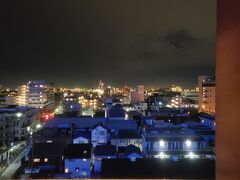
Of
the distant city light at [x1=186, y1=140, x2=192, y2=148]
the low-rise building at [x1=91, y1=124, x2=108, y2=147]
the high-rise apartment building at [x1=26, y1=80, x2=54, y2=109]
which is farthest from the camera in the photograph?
the high-rise apartment building at [x1=26, y1=80, x2=54, y2=109]

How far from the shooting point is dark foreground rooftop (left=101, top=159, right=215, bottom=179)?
697cm

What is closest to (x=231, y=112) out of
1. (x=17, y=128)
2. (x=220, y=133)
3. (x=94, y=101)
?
(x=220, y=133)

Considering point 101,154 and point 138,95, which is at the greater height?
point 138,95

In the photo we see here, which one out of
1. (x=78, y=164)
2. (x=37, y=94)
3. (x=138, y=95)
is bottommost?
(x=78, y=164)

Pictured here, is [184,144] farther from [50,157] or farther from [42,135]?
[42,135]

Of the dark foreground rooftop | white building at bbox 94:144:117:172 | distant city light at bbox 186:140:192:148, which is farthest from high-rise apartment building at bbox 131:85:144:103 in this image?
the dark foreground rooftop

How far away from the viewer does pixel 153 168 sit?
722cm

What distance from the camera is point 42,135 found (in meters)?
11.9

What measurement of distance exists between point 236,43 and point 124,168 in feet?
22.8

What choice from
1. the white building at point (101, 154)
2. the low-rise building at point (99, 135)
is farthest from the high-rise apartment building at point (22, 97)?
the white building at point (101, 154)

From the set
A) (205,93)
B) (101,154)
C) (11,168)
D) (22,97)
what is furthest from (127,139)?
(22,97)

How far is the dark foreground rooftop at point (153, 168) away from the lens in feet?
22.9

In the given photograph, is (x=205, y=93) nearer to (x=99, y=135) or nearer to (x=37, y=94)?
(x=99, y=135)

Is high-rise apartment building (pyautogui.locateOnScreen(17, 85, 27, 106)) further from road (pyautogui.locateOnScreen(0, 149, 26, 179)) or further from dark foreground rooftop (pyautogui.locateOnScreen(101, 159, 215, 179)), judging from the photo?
dark foreground rooftop (pyautogui.locateOnScreen(101, 159, 215, 179))
